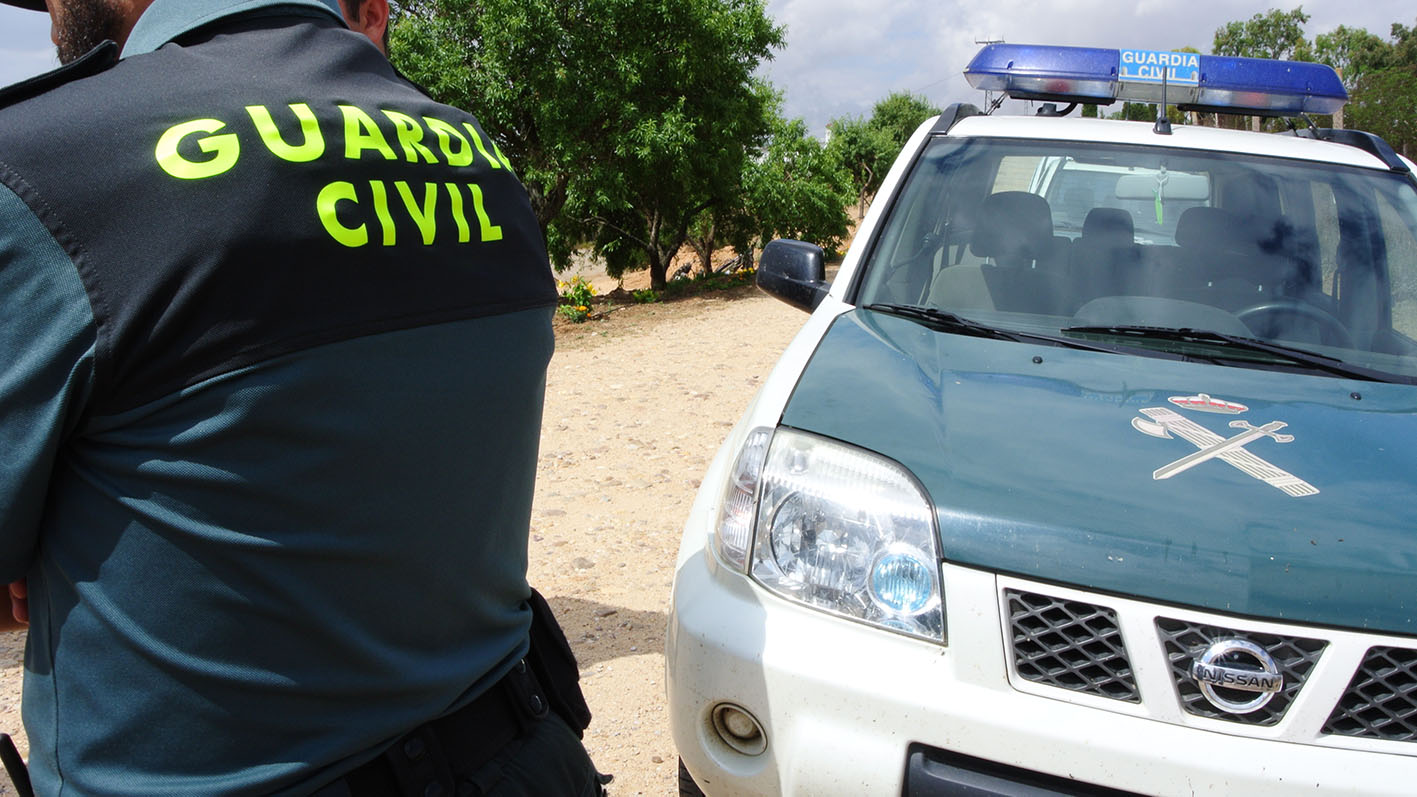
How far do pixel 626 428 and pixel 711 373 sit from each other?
68.5 inches

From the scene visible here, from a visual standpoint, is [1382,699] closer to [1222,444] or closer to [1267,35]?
[1222,444]

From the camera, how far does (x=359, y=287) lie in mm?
1103

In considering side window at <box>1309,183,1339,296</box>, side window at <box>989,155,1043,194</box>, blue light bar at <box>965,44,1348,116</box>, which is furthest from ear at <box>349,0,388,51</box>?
blue light bar at <box>965,44,1348,116</box>

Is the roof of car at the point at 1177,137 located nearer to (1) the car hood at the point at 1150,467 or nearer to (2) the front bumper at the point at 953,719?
(1) the car hood at the point at 1150,467

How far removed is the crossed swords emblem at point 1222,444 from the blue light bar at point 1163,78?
205 cm

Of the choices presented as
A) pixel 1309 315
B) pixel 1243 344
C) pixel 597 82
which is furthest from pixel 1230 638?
pixel 597 82

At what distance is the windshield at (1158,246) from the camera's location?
9.05 ft

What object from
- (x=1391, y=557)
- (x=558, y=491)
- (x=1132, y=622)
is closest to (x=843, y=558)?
A: (x=1132, y=622)

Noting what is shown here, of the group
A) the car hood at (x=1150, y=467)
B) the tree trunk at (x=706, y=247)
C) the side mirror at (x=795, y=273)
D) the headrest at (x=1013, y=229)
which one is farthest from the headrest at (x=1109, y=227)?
the tree trunk at (x=706, y=247)

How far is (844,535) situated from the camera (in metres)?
1.91

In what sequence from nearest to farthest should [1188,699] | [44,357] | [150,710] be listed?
[44,357]
[150,710]
[1188,699]

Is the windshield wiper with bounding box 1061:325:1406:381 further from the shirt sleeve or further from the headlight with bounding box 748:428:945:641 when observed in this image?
the shirt sleeve

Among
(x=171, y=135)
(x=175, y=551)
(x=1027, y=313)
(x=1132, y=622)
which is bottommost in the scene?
(x=1132, y=622)

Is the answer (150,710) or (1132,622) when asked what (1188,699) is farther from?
(150,710)
